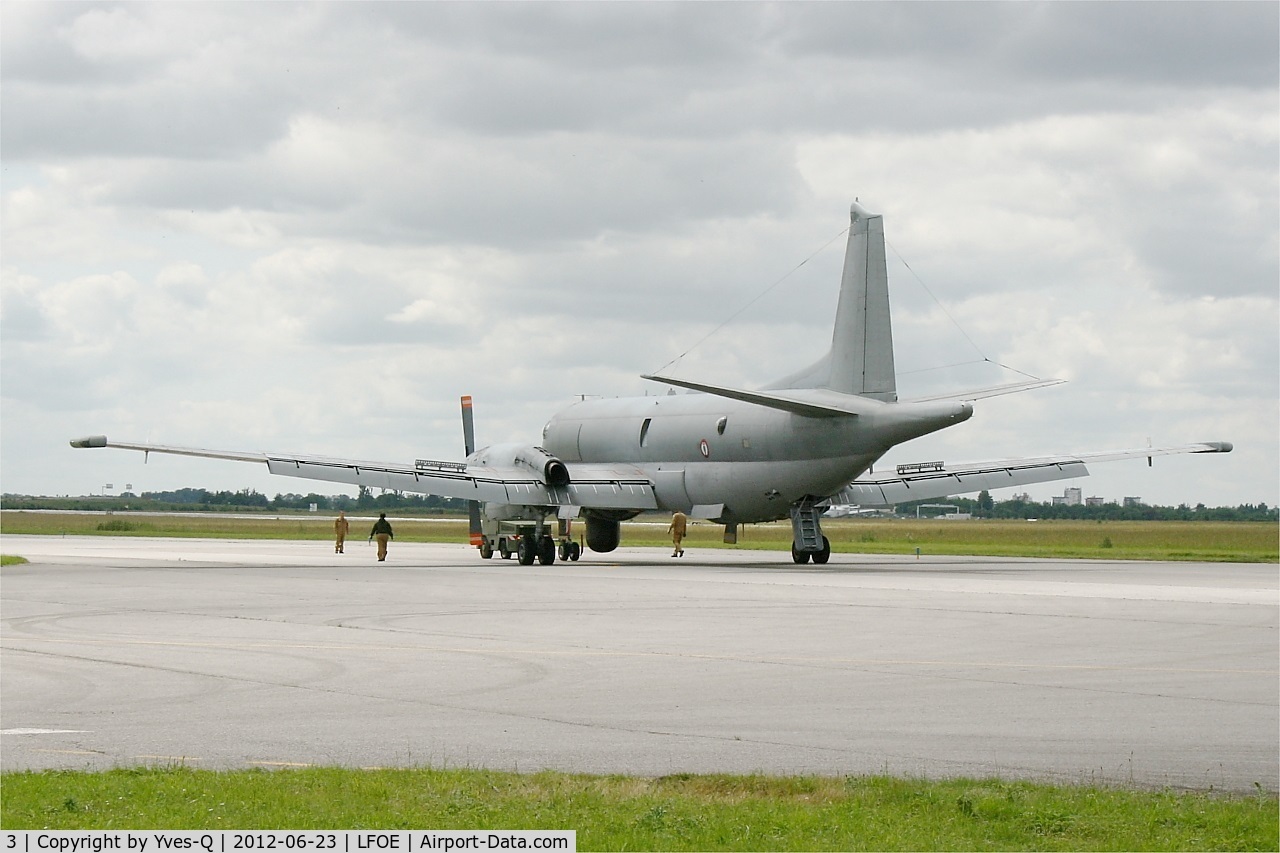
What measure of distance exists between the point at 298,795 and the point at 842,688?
6.68 metres

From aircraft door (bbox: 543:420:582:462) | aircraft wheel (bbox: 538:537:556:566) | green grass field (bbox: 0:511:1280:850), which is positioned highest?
aircraft door (bbox: 543:420:582:462)

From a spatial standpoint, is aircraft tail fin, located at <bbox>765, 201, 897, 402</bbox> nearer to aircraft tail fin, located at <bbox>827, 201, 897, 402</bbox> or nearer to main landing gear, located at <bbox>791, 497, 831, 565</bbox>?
aircraft tail fin, located at <bbox>827, 201, 897, 402</bbox>

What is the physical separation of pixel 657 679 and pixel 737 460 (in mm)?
26195

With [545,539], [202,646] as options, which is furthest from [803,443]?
[202,646]

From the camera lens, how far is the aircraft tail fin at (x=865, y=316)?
37.7 m

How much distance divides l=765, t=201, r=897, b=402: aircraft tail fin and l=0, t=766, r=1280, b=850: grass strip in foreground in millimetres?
28419

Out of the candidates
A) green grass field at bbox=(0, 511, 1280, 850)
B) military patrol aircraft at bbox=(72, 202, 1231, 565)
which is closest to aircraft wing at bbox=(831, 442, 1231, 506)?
military patrol aircraft at bbox=(72, 202, 1231, 565)

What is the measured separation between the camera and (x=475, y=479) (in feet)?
138

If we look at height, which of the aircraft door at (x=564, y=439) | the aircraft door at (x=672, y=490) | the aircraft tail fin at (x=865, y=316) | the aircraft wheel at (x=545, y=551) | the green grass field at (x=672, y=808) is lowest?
the green grass field at (x=672, y=808)

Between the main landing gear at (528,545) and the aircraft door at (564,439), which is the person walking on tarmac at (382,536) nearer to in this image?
the main landing gear at (528,545)

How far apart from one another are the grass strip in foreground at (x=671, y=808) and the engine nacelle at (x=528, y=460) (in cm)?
3372

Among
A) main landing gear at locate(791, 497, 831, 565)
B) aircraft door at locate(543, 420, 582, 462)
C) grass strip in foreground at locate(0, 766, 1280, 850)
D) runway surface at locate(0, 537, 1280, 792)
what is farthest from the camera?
aircraft door at locate(543, 420, 582, 462)

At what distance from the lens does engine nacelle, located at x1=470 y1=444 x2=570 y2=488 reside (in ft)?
143
